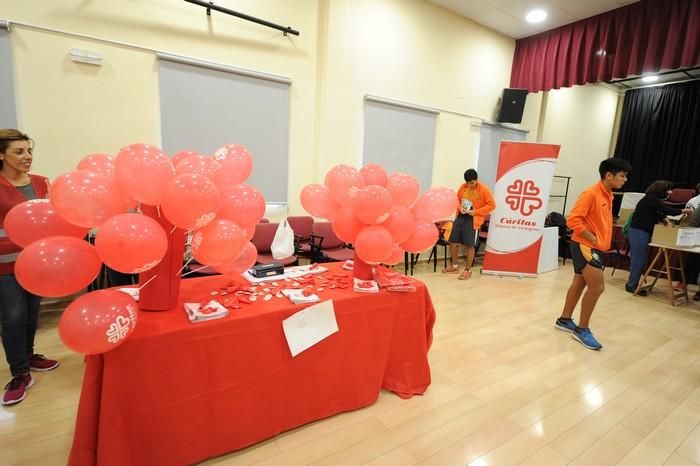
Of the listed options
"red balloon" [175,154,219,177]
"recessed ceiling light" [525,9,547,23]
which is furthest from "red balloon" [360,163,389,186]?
"recessed ceiling light" [525,9,547,23]

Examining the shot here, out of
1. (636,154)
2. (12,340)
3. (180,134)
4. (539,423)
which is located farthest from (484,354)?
(636,154)

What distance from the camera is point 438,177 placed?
18.2 feet

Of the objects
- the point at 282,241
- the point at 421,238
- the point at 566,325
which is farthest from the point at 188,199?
the point at 566,325

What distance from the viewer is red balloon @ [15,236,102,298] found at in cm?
114

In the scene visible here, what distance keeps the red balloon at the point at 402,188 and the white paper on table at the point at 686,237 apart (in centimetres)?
395

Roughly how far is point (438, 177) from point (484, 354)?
134 inches

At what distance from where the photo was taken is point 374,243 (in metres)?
1.78

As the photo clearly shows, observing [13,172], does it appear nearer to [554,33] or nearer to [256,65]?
[256,65]

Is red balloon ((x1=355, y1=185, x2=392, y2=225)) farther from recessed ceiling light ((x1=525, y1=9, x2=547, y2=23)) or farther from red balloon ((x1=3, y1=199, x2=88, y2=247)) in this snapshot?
recessed ceiling light ((x1=525, y1=9, x2=547, y2=23))

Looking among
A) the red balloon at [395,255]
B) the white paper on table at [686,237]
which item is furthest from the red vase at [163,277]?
the white paper on table at [686,237]

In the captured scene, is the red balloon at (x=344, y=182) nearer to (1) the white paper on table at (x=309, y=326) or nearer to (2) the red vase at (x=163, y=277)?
(1) the white paper on table at (x=309, y=326)

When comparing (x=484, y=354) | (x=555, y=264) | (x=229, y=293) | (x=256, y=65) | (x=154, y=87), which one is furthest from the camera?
(x=555, y=264)

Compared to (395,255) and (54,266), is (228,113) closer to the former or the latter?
(395,255)

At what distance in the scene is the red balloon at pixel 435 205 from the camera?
6.67 ft
